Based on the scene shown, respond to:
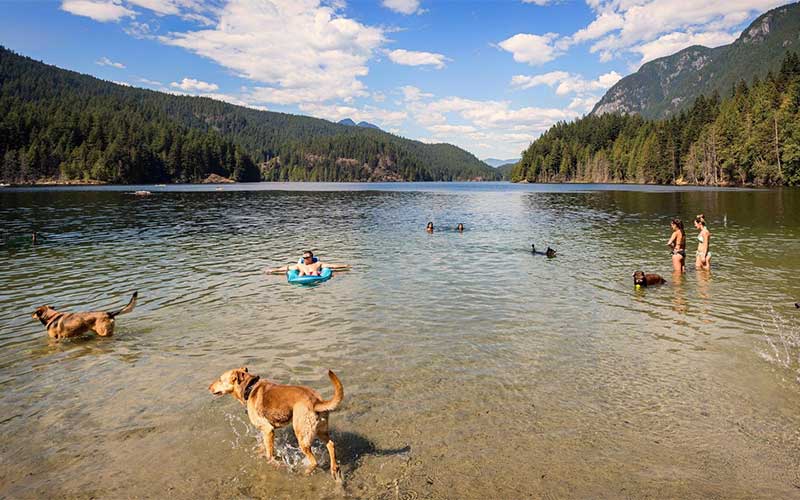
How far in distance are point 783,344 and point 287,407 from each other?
40.6ft

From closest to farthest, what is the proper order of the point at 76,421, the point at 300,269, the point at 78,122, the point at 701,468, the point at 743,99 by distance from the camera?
the point at 701,468
the point at 76,421
the point at 300,269
the point at 743,99
the point at 78,122

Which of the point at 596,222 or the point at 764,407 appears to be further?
the point at 596,222

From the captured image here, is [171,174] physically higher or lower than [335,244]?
higher

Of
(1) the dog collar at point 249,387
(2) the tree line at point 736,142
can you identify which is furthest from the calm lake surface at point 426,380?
(2) the tree line at point 736,142

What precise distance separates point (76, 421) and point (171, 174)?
213342mm

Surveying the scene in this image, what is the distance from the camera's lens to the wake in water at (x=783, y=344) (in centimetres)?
1015

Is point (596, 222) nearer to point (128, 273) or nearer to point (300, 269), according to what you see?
point (300, 269)

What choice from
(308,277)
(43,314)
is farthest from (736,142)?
(43,314)

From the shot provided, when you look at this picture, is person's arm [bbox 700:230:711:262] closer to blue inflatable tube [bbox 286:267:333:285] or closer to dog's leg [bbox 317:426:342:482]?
blue inflatable tube [bbox 286:267:333:285]

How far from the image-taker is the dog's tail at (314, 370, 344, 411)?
599 centimetres

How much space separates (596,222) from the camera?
146 ft

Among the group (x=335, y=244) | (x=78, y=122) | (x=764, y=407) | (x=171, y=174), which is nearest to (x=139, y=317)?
(x=764, y=407)

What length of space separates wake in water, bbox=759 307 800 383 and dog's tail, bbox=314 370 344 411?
31.8ft

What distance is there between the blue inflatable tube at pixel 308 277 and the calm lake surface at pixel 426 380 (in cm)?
82
